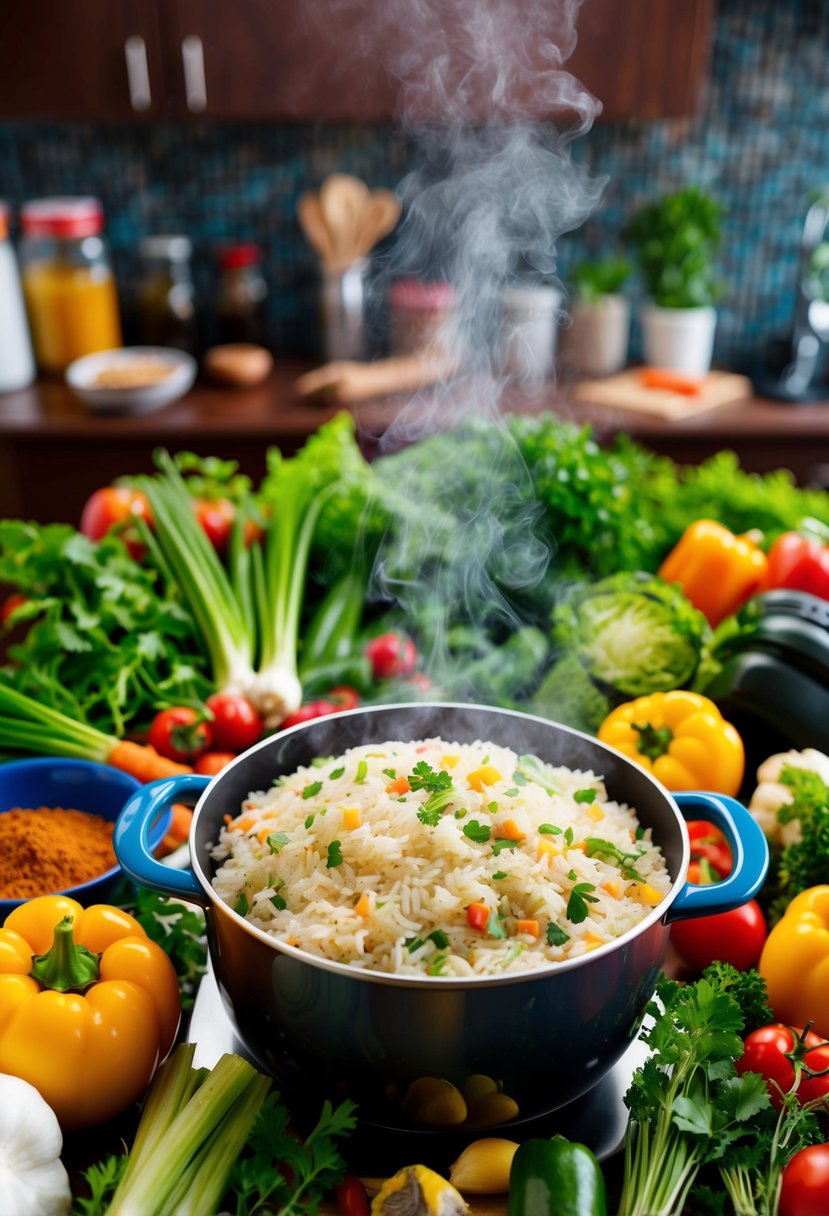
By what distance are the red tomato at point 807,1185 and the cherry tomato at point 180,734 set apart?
1075 millimetres

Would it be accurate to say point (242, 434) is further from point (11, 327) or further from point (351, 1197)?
point (351, 1197)

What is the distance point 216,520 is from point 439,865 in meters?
1.32

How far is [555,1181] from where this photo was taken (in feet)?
2.83

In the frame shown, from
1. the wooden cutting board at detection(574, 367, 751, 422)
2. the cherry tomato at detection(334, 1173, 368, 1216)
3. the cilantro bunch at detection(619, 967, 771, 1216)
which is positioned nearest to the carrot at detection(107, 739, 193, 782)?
the cherry tomato at detection(334, 1173, 368, 1216)

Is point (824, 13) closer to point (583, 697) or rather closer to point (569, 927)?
point (583, 697)

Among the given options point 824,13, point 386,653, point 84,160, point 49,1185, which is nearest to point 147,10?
point 84,160

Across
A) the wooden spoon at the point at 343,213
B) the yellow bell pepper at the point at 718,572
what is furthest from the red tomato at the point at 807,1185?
the wooden spoon at the point at 343,213

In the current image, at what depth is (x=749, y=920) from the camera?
127 centimetres

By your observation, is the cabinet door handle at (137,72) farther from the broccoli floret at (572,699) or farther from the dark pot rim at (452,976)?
the dark pot rim at (452,976)

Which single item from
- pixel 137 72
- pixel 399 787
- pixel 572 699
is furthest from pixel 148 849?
pixel 137 72

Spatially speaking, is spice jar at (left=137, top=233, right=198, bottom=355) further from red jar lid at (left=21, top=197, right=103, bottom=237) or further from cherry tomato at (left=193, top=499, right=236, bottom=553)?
→ cherry tomato at (left=193, top=499, right=236, bottom=553)

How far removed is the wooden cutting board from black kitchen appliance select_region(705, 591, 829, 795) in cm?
231

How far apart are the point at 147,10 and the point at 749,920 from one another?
3.57 m

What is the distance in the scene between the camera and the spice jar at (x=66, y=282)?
388cm
